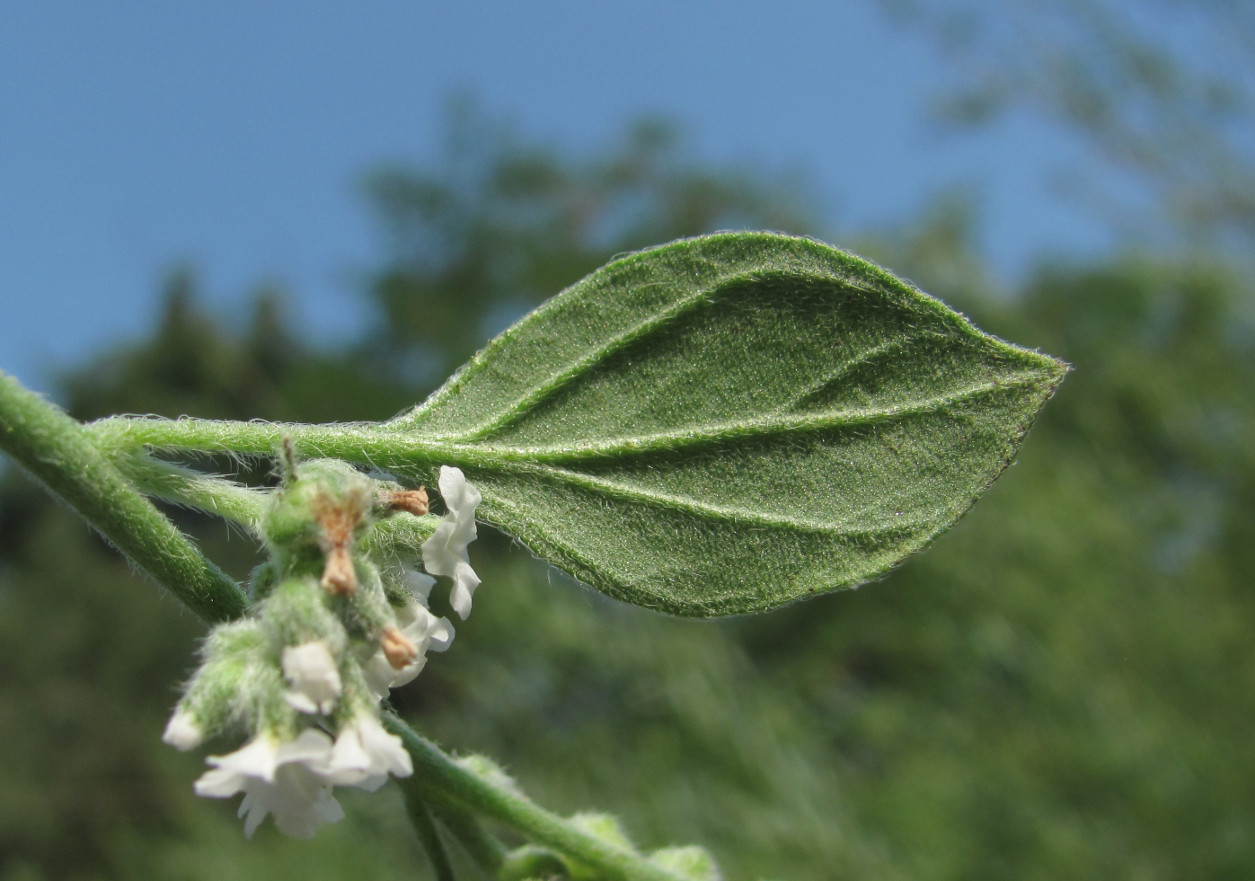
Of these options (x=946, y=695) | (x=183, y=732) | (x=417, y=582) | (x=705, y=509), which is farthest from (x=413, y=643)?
(x=946, y=695)

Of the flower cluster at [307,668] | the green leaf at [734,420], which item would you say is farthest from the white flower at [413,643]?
the green leaf at [734,420]

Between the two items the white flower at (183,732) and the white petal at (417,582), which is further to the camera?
the white petal at (417,582)

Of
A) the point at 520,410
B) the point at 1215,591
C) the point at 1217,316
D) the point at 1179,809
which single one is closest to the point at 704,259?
the point at 520,410

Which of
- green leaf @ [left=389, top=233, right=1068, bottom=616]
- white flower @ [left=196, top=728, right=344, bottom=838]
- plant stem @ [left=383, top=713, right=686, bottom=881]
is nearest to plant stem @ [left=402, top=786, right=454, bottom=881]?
plant stem @ [left=383, top=713, right=686, bottom=881]

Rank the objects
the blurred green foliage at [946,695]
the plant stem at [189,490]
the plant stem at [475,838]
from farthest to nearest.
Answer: the blurred green foliage at [946,695], the plant stem at [475,838], the plant stem at [189,490]

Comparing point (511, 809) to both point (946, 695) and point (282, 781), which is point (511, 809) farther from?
point (946, 695)

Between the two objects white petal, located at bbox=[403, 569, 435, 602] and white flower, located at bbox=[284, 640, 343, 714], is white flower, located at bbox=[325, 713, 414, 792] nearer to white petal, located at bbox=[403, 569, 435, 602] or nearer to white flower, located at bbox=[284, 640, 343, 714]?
white flower, located at bbox=[284, 640, 343, 714]

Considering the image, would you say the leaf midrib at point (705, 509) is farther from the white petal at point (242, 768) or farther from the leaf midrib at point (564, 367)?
the white petal at point (242, 768)

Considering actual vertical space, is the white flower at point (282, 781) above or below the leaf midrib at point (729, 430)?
below
